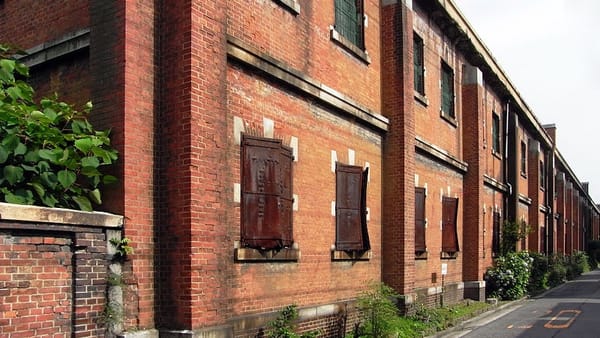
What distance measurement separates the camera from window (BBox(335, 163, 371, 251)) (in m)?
11.7

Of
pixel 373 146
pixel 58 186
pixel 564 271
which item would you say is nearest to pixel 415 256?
pixel 373 146

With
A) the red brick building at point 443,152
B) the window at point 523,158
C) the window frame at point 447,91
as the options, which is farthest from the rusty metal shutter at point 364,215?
the window at point 523,158

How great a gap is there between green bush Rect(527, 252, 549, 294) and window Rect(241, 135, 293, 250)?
21.0 meters

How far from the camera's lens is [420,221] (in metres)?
16.0

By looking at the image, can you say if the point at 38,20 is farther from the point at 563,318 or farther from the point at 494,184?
the point at 494,184

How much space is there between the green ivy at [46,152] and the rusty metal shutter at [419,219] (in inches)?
398

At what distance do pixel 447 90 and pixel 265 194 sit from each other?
1245 centimetres

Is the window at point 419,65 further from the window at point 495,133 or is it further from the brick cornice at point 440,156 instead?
the window at point 495,133

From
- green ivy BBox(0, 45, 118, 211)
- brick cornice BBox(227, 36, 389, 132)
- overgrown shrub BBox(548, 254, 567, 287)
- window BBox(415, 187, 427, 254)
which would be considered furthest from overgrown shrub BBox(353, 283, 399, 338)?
overgrown shrub BBox(548, 254, 567, 287)

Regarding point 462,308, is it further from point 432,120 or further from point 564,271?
point 564,271

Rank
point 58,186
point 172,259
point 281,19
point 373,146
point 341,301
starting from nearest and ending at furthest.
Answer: point 58,186, point 172,259, point 281,19, point 341,301, point 373,146

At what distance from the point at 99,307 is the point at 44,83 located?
11.9 ft

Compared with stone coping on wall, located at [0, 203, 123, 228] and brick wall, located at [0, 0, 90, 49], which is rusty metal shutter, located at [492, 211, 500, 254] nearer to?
brick wall, located at [0, 0, 90, 49]

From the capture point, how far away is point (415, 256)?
15.6 meters
